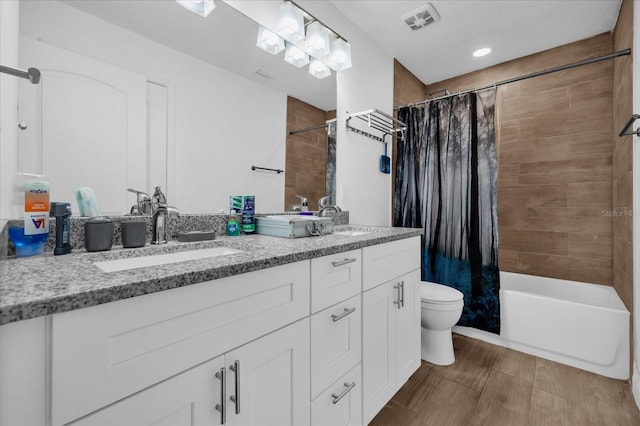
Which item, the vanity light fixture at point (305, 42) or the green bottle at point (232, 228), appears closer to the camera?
the green bottle at point (232, 228)

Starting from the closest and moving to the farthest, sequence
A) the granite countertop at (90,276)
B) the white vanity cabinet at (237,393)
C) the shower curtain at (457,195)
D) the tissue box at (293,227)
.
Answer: the granite countertop at (90,276)
the white vanity cabinet at (237,393)
the tissue box at (293,227)
the shower curtain at (457,195)

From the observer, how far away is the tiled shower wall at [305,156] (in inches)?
67.7

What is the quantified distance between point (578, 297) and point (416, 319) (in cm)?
162

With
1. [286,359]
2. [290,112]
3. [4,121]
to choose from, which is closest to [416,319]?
[286,359]

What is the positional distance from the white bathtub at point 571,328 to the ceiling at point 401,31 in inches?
77.7

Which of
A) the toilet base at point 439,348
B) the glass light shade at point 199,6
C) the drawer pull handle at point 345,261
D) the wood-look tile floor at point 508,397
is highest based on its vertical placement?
the glass light shade at point 199,6

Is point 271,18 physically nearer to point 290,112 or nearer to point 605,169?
point 290,112

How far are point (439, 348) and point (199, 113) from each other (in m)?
2.02

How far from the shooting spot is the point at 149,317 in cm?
61

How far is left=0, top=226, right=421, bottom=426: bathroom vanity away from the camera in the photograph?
49cm

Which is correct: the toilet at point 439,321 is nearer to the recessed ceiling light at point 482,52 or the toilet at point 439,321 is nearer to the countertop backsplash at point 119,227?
the countertop backsplash at point 119,227

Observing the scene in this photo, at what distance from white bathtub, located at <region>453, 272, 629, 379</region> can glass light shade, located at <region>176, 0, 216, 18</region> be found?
2.55 m

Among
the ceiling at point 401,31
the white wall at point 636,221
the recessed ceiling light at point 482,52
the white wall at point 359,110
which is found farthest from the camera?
the recessed ceiling light at point 482,52

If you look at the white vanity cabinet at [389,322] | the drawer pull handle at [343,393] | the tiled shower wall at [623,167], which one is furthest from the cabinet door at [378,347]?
the tiled shower wall at [623,167]
